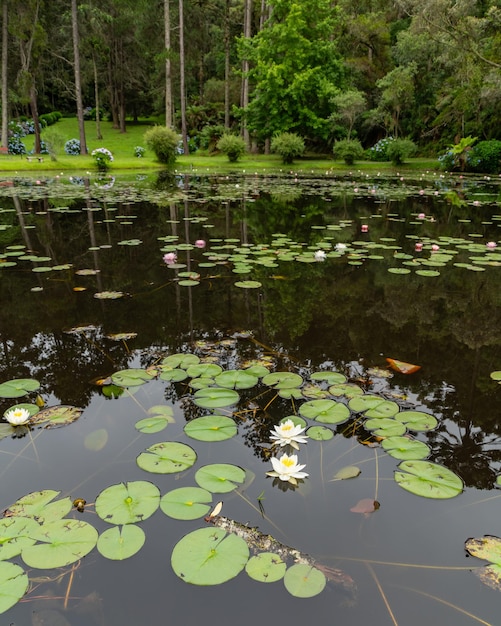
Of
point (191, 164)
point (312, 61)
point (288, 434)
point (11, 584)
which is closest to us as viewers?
point (11, 584)

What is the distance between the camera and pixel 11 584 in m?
1.02

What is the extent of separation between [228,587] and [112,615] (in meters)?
0.27

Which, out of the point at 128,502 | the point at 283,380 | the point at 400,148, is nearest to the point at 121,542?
the point at 128,502

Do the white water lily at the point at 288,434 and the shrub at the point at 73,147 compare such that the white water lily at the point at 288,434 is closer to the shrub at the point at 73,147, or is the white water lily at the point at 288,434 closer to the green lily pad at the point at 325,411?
the green lily pad at the point at 325,411

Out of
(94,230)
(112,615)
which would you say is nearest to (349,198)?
(94,230)

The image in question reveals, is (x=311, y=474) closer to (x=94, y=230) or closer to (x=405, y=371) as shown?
(x=405, y=371)

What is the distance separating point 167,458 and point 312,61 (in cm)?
2243

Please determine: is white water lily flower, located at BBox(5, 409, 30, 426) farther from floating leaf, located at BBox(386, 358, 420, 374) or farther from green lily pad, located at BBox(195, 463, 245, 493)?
floating leaf, located at BBox(386, 358, 420, 374)

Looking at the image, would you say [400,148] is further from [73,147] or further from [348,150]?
[73,147]

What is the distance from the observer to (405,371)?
2104 mm

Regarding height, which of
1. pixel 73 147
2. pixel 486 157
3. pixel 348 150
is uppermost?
pixel 73 147

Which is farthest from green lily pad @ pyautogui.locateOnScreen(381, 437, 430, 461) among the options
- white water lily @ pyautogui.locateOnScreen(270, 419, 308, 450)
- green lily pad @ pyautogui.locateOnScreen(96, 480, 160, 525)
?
green lily pad @ pyautogui.locateOnScreen(96, 480, 160, 525)

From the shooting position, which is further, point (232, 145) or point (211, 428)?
Result: point (232, 145)

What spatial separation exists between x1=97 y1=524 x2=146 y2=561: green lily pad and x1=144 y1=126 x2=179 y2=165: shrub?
1659 cm
